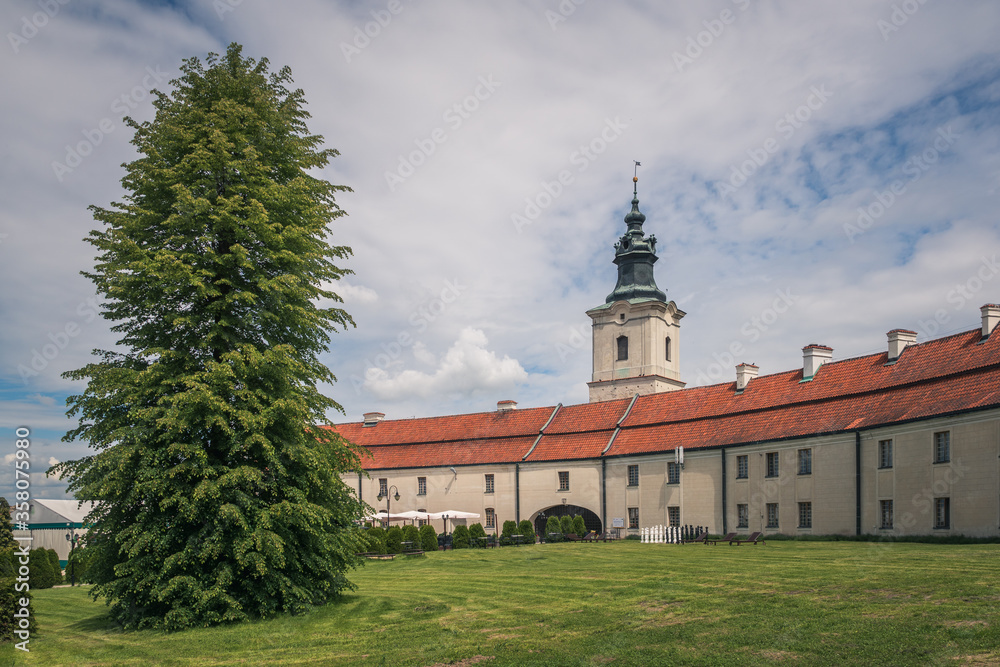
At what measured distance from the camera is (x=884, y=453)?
35.8 metres

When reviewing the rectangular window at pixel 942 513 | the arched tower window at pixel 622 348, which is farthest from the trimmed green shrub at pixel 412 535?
the arched tower window at pixel 622 348

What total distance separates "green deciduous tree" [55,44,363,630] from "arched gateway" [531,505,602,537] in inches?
1338

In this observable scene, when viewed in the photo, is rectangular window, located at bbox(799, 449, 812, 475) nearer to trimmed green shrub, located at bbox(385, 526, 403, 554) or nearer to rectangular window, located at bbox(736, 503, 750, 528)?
rectangular window, located at bbox(736, 503, 750, 528)


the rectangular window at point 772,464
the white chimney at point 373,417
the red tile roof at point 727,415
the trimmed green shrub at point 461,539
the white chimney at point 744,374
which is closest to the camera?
the red tile roof at point 727,415

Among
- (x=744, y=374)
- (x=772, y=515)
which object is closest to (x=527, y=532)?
(x=772, y=515)

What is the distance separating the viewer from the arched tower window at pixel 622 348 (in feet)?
252

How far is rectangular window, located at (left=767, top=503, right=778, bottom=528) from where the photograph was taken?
134 feet

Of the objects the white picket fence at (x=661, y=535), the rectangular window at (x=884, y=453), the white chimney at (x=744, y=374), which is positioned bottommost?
the white picket fence at (x=661, y=535)

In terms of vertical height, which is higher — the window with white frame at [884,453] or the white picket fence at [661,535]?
the window with white frame at [884,453]

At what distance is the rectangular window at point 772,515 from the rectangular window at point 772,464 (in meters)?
1.53

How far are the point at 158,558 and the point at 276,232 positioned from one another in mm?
7428

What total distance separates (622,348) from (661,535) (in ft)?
121

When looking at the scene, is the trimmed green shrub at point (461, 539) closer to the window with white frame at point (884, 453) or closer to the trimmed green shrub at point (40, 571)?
the trimmed green shrub at point (40, 571)

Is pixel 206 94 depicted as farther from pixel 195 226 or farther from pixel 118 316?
pixel 118 316
